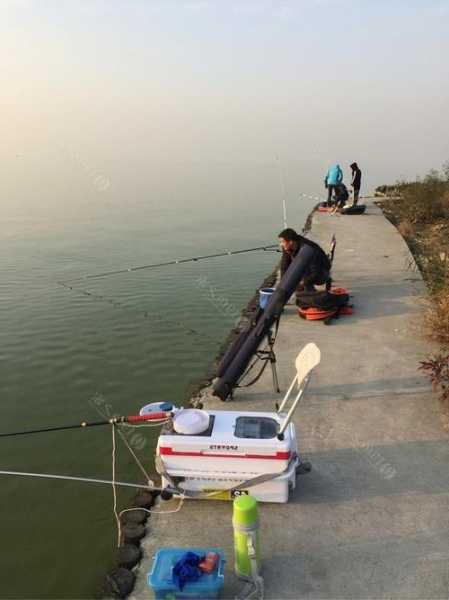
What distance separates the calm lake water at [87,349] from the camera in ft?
16.7

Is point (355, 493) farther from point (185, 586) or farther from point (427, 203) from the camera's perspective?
point (427, 203)

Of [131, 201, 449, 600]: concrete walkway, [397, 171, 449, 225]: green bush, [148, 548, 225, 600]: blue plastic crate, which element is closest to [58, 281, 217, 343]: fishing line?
[131, 201, 449, 600]: concrete walkway

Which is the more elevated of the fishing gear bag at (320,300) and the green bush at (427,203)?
the green bush at (427,203)

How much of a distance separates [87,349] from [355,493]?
6095mm

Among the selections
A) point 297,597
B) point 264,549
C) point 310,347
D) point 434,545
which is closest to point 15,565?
point 264,549

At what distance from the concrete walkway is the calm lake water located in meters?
1.08

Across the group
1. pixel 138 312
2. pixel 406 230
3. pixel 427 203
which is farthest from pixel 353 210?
pixel 138 312

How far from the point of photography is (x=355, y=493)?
16.1 feet

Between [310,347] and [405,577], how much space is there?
1.87m

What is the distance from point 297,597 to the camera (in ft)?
12.5

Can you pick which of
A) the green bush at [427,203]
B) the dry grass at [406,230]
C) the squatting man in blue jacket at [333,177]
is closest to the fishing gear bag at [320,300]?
the dry grass at [406,230]

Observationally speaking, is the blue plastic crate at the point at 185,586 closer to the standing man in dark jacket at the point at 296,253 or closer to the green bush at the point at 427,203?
the standing man in dark jacket at the point at 296,253

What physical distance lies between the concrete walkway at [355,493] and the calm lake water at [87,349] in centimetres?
108

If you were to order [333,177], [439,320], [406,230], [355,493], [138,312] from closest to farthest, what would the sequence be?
1. [355,493]
2. [439,320]
3. [138,312]
4. [406,230]
5. [333,177]
